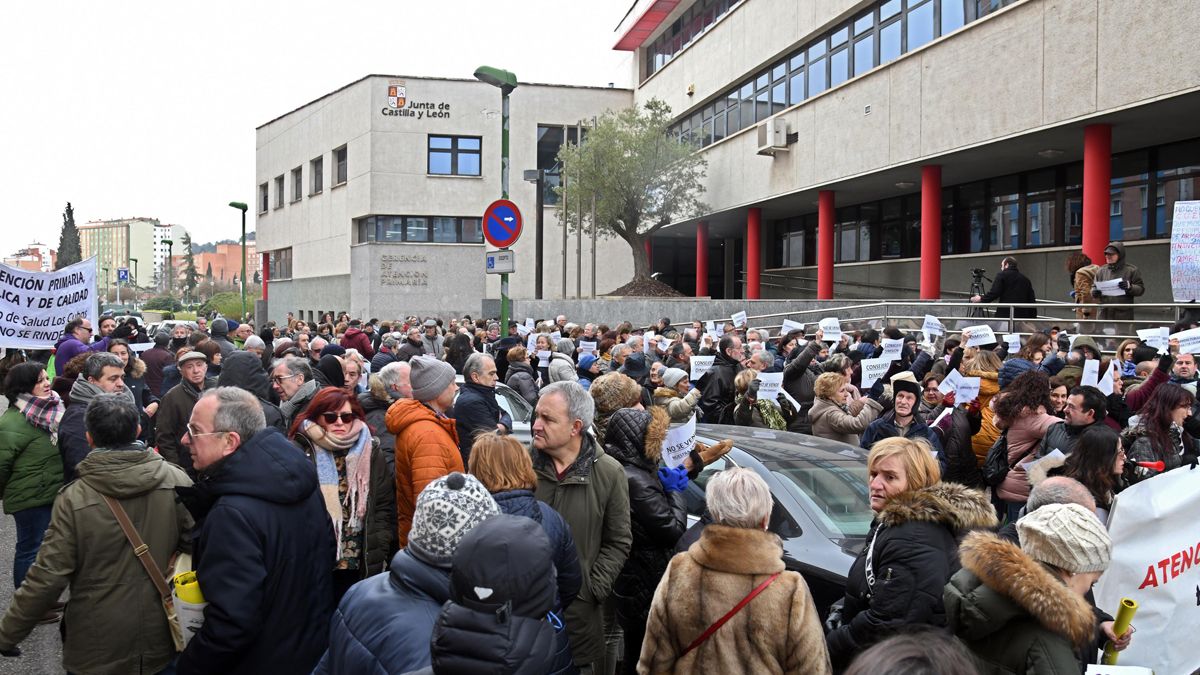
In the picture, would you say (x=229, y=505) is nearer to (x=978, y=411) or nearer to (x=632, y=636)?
(x=632, y=636)

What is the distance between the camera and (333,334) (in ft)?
66.9

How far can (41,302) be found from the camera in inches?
454

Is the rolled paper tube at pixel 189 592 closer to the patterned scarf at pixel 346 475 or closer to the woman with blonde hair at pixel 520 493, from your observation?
the patterned scarf at pixel 346 475

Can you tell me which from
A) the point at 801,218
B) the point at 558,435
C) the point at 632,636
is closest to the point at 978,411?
the point at 632,636

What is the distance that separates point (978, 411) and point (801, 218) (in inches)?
1163

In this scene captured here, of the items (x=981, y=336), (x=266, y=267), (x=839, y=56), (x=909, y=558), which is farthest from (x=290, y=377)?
(x=266, y=267)

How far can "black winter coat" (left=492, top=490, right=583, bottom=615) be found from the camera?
3.73 m

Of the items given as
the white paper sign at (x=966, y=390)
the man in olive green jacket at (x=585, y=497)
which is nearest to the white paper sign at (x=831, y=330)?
the white paper sign at (x=966, y=390)

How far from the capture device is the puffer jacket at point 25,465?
20.6ft

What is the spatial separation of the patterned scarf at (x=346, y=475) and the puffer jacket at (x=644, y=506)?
1290 mm

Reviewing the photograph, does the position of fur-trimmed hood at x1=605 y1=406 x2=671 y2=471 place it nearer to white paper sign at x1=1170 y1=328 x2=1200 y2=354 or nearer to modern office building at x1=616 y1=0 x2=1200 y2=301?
Result: white paper sign at x1=1170 y1=328 x2=1200 y2=354

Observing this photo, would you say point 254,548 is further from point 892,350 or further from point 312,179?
point 312,179

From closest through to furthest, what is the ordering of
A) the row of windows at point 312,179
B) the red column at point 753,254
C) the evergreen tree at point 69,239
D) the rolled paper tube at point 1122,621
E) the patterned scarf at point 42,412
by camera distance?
1. the rolled paper tube at point 1122,621
2. the patterned scarf at point 42,412
3. the red column at point 753,254
4. the row of windows at point 312,179
5. the evergreen tree at point 69,239

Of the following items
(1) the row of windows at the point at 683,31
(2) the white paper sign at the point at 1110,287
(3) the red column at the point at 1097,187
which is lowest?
(2) the white paper sign at the point at 1110,287
